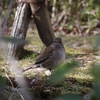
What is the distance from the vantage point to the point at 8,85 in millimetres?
3779

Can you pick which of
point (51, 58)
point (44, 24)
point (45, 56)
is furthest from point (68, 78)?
point (44, 24)

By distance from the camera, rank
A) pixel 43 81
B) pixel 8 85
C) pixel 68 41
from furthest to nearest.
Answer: pixel 68 41, pixel 43 81, pixel 8 85

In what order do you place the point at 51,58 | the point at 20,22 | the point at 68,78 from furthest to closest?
the point at 20,22 < the point at 51,58 < the point at 68,78

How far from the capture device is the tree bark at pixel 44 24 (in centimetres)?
520

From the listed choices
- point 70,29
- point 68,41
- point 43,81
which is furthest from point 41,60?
Answer: point 70,29

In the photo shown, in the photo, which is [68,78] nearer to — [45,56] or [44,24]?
[45,56]

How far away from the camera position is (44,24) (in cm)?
528

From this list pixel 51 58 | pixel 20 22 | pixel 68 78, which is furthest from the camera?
pixel 20 22

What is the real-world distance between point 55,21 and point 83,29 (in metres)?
0.97

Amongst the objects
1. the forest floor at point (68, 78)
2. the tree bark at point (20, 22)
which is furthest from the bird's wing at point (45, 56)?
the tree bark at point (20, 22)

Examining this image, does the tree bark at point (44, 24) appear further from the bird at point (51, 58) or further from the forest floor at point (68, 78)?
the bird at point (51, 58)

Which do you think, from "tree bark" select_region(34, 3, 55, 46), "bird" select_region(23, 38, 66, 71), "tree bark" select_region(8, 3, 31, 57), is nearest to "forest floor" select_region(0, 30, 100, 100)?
"bird" select_region(23, 38, 66, 71)

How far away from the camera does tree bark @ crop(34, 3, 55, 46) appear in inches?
205

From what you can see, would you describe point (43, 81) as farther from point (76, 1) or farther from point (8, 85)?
point (76, 1)
